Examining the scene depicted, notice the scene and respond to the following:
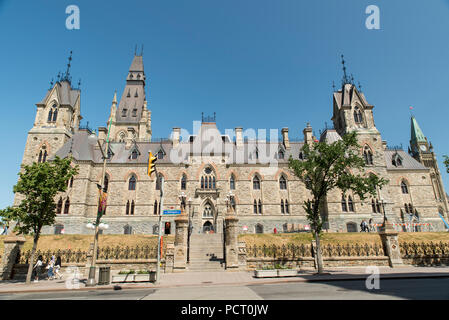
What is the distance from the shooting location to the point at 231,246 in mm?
18438

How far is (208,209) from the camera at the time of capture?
3584 centimetres

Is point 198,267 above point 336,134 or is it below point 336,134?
below

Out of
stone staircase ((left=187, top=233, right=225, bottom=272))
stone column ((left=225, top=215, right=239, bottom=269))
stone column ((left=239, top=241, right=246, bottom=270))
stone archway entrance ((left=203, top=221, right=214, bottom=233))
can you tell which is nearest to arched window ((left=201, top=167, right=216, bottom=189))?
stone archway entrance ((left=203, top=221, right=214, bottom=233))

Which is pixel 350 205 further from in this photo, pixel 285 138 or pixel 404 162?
pixel 285 138

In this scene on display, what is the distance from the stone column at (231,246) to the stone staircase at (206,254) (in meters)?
0.99

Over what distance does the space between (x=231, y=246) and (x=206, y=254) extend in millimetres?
4630

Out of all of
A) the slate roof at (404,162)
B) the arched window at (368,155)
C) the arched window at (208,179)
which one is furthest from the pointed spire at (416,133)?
the arched window at (208,179)

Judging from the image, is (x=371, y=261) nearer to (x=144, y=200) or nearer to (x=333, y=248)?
(x=333, y=248)

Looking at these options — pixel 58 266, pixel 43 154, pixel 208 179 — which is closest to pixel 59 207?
pixel 43 154

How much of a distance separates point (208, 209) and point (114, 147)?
63.5 ft

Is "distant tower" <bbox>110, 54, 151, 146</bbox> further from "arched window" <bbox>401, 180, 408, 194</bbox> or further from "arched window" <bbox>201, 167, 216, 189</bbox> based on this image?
"arched window" <bbox>401, 180, 408, 194</bbox>

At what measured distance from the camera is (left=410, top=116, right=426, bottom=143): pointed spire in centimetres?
5862

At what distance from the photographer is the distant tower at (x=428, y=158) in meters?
55.0

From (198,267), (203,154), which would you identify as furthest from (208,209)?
(198,267)
